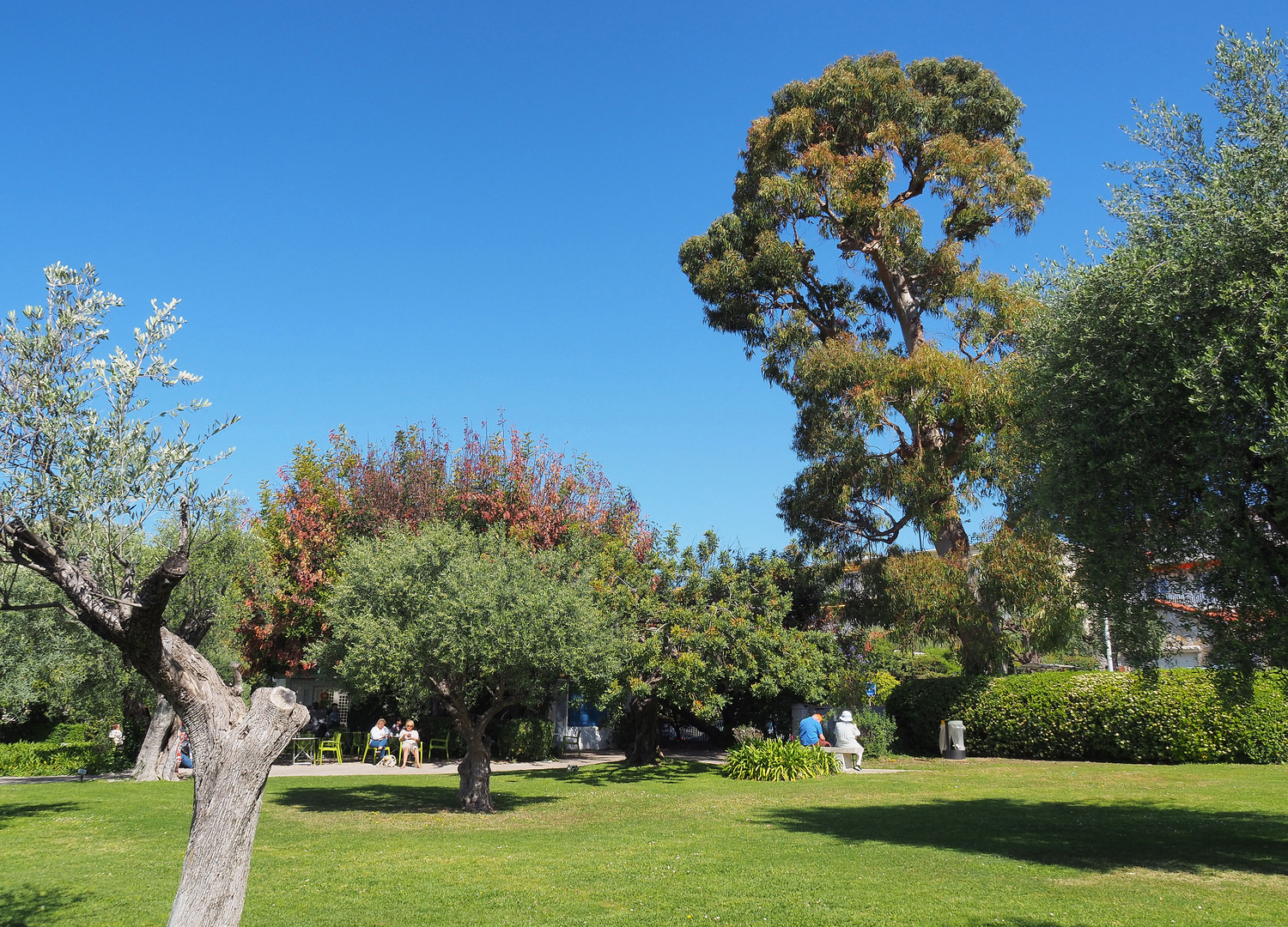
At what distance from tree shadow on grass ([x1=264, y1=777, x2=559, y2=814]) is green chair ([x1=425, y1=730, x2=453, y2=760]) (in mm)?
7089

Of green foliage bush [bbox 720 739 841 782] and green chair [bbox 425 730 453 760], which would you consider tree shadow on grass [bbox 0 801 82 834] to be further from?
green foliage bush [bbox 720 739 841 782]

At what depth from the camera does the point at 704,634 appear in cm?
1858

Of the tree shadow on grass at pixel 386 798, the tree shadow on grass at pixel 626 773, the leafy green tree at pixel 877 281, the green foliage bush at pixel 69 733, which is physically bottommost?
the tree shadow on grass at pixel 626 773

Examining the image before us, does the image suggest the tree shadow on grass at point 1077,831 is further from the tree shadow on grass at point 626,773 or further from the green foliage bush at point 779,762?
the tree shadow on grass at point 626,773

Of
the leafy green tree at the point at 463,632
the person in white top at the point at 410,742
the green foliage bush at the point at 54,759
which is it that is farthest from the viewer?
the person in white top at the point at 410,742

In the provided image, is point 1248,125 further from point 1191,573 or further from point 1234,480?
point 1191,573

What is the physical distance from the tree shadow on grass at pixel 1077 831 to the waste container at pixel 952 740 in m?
7.47

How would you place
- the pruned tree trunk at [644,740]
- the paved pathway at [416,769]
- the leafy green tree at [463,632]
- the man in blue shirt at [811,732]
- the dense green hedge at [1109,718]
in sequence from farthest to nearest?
the pruned tree trunk at [644,740] → the paved pathway at [416,769] → the man in blue shirt at [811,732] → the dense green hedge at [1109,718] → the leafy green tree at [463,632]

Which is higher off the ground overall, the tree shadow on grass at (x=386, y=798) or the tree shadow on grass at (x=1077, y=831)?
the tree shadow on grass at (x=1077, y=831)

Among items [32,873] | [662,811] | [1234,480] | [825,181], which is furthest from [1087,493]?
[825,181]

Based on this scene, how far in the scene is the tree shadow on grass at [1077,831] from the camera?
9.91 m

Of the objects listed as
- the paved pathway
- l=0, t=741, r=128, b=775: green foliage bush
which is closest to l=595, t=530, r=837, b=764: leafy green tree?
the paved pathway

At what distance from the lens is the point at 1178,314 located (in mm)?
8594

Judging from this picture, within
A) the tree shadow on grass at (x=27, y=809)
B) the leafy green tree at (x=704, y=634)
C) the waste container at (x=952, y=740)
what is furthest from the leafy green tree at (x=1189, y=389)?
the tree shadow on grass at (x=27, y=809)
